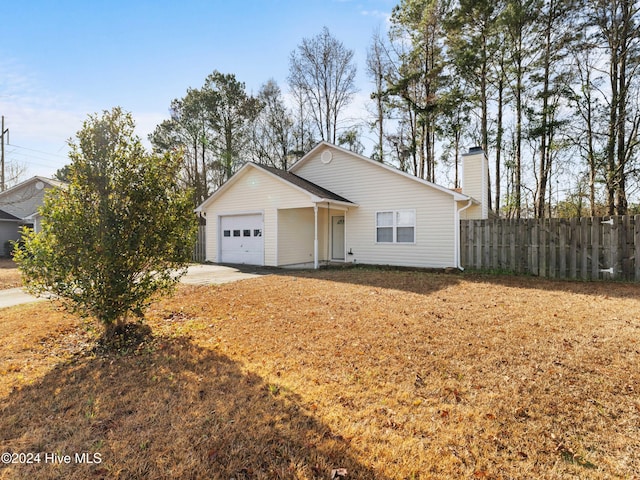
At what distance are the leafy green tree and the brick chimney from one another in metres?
11.7

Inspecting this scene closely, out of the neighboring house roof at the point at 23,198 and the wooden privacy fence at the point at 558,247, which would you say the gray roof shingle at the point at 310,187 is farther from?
the neighboring house roof at the point at 23,198

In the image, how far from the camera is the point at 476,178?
13.0 m

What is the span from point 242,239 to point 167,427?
12535 mm

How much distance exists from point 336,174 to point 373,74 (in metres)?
12.7

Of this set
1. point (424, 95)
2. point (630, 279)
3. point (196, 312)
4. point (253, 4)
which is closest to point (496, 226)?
point (630, 279)

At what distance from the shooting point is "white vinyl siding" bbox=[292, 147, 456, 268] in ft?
39.6

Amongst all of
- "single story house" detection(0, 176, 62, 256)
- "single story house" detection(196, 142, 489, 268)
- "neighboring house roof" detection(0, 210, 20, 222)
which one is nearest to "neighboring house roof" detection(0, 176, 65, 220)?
"single story house" detection(0, 176, 62, 256)

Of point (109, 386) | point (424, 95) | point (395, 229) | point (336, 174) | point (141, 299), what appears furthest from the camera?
point (424, 95)

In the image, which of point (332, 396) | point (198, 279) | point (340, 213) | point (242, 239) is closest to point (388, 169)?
point (340, 213)

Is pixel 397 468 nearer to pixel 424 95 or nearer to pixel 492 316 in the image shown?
pixel 492 316

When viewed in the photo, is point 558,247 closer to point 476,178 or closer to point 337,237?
point 476,178

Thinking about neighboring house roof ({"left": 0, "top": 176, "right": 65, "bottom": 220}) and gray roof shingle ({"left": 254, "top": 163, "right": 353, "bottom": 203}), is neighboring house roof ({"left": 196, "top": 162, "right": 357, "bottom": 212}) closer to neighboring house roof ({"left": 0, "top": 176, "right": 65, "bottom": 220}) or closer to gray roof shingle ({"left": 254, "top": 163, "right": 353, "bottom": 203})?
gray roof shingle ({"left": 254, "top": 163, "right": 353, "bottom": 203})

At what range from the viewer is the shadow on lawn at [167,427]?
7.17 feet

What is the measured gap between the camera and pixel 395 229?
13141 mm
